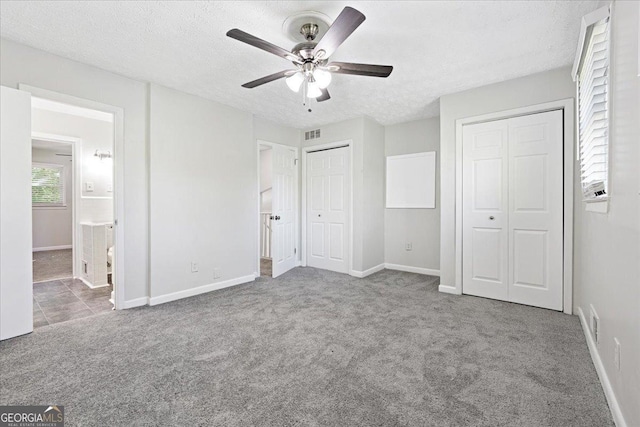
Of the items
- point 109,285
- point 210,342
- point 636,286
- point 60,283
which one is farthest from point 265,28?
point 60,283

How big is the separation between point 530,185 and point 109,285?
5369 mm

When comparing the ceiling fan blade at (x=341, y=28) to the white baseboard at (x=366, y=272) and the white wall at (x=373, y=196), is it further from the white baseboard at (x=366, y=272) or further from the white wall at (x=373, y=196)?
the white baseboard at (x=366, y=272)

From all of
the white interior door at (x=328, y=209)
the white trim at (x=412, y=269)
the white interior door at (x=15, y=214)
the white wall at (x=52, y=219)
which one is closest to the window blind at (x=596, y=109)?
Result: the white trim at (x=412, y=269)

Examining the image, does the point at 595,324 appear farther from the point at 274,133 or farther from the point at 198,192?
the point at 274,133

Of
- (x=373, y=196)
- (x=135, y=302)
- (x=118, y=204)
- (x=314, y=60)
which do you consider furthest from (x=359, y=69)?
(x=135, y=302)

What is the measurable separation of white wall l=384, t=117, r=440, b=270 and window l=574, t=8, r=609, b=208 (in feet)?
7.85

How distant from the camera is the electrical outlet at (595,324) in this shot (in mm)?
1971

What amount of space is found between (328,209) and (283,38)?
290cm

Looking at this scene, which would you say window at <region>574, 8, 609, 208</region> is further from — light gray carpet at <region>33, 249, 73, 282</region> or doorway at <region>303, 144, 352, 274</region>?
light gray carpet at <region>33, 249, 73, 282</region>

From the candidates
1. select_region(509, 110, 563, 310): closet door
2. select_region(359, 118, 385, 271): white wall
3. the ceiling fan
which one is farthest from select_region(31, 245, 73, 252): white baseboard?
select_region(509, 110, 563, 310): closet door

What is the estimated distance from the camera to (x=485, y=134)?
3.38m

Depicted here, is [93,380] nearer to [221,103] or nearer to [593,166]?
[221,103]

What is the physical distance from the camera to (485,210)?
11.1ft

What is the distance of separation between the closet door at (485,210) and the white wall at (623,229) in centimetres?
137
